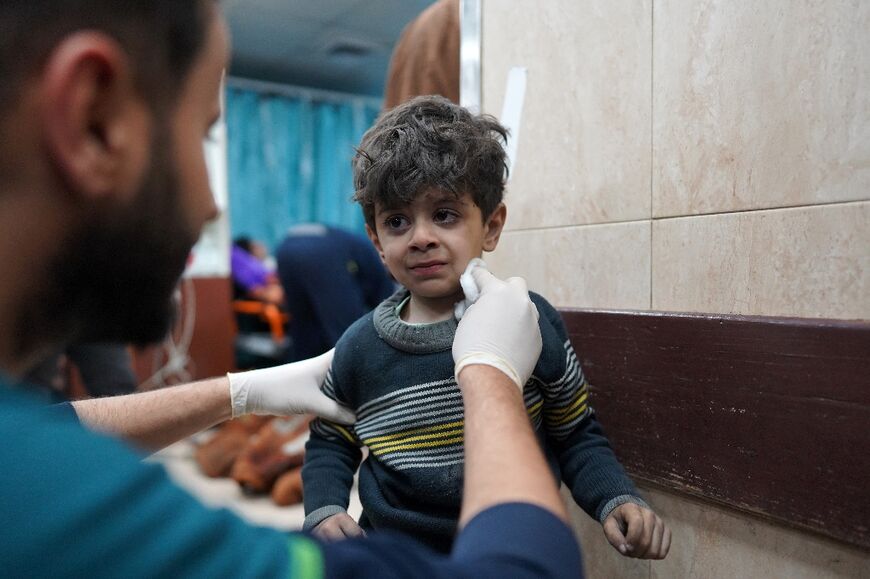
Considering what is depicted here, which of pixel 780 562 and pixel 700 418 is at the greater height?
pixel 700 418

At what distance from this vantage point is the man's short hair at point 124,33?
1.16 ft

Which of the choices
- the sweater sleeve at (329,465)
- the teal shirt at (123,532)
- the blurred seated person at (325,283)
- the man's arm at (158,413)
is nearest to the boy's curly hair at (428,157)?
the sweater sleeve at (329,465)

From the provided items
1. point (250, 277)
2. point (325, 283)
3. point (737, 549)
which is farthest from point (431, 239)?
point (250, 277)

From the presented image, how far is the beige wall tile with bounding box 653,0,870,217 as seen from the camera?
70cm

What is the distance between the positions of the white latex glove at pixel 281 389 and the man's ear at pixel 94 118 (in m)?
0.57

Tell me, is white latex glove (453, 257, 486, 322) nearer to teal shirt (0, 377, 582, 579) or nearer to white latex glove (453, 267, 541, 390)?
white latex glove (453, 267, 541, 390)

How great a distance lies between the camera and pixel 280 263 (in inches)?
92.7

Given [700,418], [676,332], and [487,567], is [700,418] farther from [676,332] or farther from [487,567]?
[487,567]

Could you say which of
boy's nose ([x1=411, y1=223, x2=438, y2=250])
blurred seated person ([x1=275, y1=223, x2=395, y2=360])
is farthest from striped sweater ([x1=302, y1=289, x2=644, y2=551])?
blurred seated person ([x1=275, y1=223, x2=395, y2=360])

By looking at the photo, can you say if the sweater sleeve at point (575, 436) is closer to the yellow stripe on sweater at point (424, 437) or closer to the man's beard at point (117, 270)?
the yellow stripe on sweater at point (424, 437)

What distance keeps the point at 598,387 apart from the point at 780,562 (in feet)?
1.04

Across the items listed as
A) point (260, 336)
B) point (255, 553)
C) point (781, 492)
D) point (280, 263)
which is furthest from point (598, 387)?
point (260, 336)

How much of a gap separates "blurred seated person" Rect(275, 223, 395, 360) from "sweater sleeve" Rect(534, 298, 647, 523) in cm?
143

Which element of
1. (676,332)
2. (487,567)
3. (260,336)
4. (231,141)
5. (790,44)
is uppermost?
(231,141)
